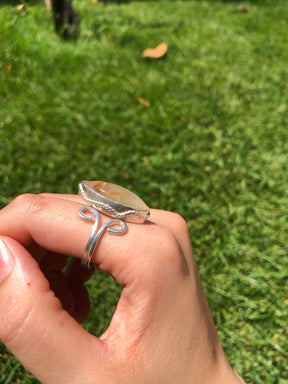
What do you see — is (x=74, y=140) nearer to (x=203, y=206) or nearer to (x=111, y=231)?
(x=203, y=206)

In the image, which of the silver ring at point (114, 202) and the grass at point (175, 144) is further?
the grass at point (175, 144)

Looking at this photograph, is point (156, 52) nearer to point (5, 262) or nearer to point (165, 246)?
point (165, 246)

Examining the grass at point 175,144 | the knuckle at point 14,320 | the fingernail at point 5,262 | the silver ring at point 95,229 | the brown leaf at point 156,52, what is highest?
the fingernail at point 5,262

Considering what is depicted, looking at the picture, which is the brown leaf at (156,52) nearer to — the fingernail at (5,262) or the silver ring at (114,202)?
the silver ring at (114,202)

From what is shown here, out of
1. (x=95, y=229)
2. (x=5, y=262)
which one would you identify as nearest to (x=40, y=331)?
(x=5, y=262)

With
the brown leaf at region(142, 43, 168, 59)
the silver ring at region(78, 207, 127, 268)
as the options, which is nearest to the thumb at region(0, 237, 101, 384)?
the silver ring at region(78, 207, 127, 268)

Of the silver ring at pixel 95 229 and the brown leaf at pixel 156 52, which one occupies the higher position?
the silver ring at pixel 95 229

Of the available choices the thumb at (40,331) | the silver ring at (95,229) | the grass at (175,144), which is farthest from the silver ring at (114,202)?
the grass at (175,144)
